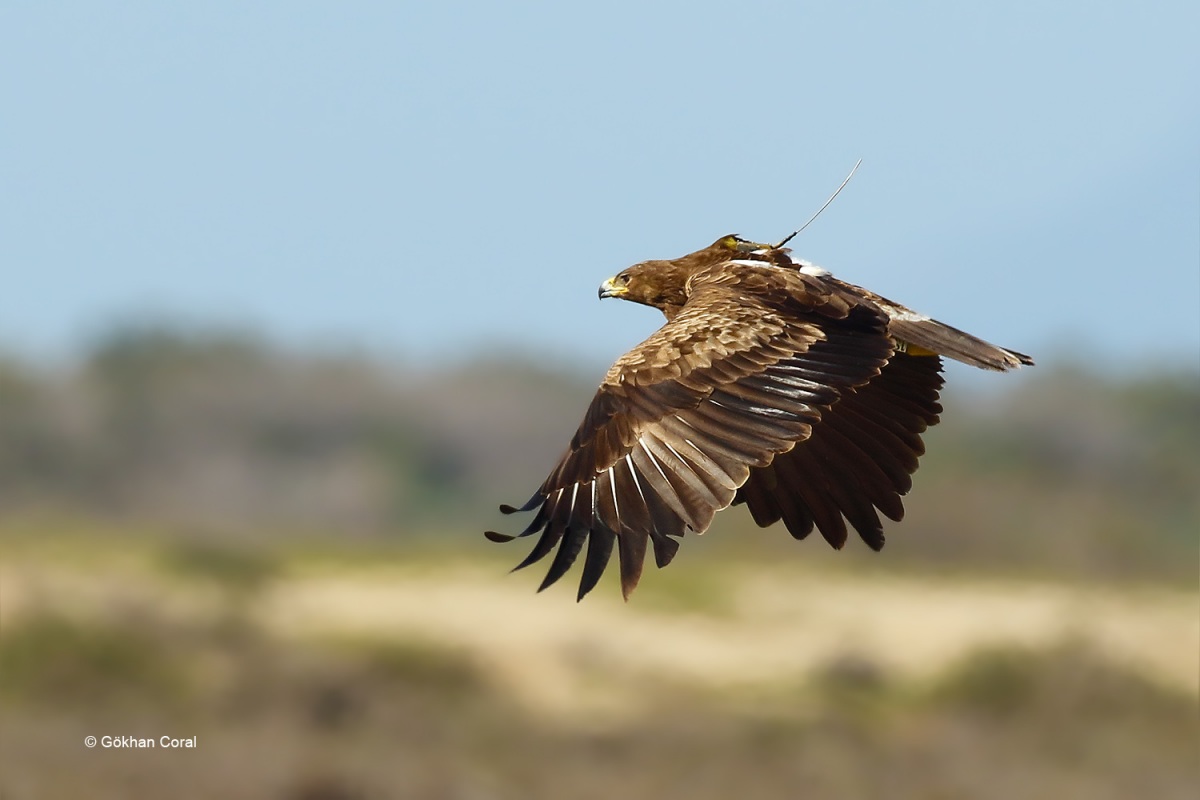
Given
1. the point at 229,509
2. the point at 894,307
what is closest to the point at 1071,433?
the point at 229,509

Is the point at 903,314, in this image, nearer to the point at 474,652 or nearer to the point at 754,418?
the point at 754,418

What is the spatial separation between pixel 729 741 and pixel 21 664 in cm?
865

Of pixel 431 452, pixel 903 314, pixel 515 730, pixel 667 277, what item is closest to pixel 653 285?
pixel 667 277

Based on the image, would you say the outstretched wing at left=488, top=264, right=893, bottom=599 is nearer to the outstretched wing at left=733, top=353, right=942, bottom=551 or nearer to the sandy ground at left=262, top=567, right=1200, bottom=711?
the outstretched wing at left=733, top=353, right=942, bottom=551

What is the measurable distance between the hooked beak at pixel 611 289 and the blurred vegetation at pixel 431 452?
24464mm

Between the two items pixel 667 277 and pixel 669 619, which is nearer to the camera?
pixel 667 277

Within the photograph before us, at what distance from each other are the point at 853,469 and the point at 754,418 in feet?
3.98

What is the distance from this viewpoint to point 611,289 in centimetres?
1028

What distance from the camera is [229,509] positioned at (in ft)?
163

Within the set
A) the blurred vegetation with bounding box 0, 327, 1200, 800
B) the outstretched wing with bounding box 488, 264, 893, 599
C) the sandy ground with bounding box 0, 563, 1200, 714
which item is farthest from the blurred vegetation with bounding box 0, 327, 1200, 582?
the outstretched wing with bounding box 488, 264, 893, 599

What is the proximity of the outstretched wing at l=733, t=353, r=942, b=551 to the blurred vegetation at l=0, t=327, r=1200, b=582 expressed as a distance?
2509 centimetres

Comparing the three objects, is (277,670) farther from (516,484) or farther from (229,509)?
(516,484)

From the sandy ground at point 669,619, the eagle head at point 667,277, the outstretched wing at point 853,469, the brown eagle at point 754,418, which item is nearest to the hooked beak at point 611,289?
the eagle head at point 667,277

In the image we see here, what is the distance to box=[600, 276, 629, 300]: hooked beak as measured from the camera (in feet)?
33.5
